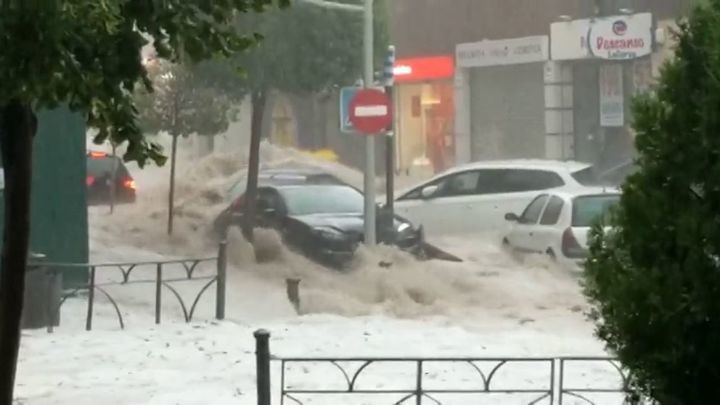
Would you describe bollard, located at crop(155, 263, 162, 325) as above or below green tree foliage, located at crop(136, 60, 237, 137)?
below

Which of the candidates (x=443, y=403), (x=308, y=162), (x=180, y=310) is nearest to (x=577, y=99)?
(x=308, y=162)

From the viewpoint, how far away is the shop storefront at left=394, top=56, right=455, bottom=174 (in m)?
21.9

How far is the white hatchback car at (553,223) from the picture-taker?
46.6 feet

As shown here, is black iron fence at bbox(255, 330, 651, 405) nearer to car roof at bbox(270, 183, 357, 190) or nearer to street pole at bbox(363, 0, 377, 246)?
street pole at bbox(363, 0, 377, 246)

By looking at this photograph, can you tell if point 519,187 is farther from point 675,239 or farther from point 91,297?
point 675,239

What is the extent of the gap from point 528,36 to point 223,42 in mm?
19381

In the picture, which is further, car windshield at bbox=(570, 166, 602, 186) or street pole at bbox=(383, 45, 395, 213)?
street pole at bbox=(383, 45, 395, 213)

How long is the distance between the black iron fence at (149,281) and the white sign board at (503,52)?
11895mm

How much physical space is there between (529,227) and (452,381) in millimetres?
7546

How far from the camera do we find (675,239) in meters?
3.16

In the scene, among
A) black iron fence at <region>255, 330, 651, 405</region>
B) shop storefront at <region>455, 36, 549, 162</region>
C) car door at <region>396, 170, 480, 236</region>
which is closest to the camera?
black iron fence at <region>255, 330, 651, 405</region>

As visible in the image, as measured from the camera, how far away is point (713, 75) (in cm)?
316

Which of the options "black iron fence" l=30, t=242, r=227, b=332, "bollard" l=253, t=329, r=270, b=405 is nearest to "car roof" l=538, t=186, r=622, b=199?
"black iron fence" l=30, t=242, r=227, b=332

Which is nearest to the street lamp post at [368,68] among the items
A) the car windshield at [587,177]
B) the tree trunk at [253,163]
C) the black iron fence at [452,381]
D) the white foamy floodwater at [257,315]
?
the white foamy floodwater at [257,315]
